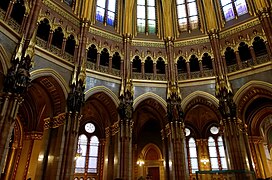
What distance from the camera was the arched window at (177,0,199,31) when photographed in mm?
22417

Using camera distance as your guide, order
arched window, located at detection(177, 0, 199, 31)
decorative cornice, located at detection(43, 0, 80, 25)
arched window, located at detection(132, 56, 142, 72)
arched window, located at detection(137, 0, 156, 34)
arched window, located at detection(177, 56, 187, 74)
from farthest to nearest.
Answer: arched window, located at detection(137, 0, 156, 34) < arched window, located at detection(177, 0, 199, 31) < arched window, located at detection(177, 56, 187, 74) < arched window, located at detection(132, 56, 142, 72) < decorative cornice, located at detection(43, 0, 80, 25)

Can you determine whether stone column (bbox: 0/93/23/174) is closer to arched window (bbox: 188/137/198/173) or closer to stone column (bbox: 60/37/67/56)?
stone column (bbox: 60/37/67/56)

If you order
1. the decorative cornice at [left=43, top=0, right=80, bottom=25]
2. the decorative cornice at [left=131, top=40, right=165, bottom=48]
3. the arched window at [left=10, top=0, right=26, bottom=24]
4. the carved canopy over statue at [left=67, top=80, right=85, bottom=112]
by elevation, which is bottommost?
the carved canopy over statue at [left=67, top=80, right=85, bottom=112]

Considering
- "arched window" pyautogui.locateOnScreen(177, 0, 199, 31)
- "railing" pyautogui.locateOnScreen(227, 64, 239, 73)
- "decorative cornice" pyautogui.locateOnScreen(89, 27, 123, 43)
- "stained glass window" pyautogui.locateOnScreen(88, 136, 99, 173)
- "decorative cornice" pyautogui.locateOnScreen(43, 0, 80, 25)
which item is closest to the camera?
"decorative cornice" pyautogui.locateOnScreen(43, 0, 80, 25)

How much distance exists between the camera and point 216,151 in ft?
76.5

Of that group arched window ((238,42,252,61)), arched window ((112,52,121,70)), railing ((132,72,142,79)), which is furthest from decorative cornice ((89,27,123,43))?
arched window ((238,42,252,61))

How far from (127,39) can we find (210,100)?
8.93 metres

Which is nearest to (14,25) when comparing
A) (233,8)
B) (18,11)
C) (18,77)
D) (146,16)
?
(18,11)

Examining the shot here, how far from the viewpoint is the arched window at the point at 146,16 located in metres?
22.7

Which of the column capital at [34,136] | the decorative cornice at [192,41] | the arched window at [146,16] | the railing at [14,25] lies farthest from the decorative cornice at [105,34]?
the column capital at [34,136]

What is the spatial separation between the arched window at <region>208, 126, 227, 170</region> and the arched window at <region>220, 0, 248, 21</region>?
1130 cm

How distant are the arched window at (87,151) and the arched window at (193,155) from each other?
31.2 feet

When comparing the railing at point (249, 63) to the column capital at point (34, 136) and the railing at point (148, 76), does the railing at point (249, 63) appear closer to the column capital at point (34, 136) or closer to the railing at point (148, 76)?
the railing at point (148, 76)

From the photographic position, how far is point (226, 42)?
65.4ft
